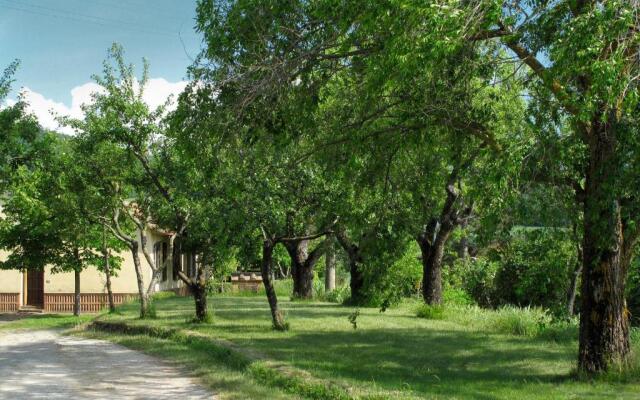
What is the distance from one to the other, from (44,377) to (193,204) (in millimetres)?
7380

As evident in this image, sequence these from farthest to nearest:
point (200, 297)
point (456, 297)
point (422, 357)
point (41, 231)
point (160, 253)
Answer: point (160, 253), point (41, 231), point (456, 297), point (200, 297), point (422, 357)

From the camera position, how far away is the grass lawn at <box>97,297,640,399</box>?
392 inches

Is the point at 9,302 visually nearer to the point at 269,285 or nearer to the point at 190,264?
the point at 190,264

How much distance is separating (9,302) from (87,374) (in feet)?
77.2

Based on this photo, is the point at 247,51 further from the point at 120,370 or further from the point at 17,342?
the point at 17,342

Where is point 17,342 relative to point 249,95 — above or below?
below

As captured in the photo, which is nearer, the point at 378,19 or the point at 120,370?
the point at 378,19

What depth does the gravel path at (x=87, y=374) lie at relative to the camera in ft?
33.7

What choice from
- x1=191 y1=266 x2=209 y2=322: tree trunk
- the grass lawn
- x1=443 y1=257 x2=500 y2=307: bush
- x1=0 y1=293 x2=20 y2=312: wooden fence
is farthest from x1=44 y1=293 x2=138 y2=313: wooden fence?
x1=443 y1=257 x2=500 y2=307: bush

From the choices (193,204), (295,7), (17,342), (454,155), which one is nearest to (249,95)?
(295,7)

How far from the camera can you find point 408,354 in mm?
14016

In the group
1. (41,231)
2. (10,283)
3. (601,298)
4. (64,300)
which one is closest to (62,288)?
(64,300)

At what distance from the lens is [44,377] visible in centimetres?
1187

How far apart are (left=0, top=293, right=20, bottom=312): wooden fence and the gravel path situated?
16.7 metres
